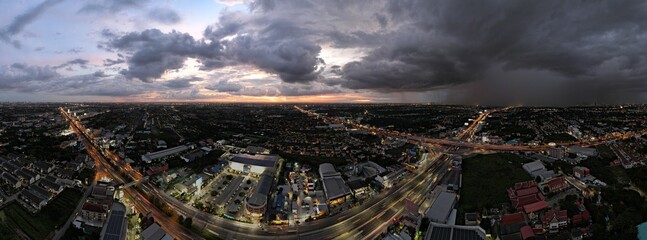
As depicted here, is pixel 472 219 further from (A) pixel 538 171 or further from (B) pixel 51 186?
(B) pixel 51 186

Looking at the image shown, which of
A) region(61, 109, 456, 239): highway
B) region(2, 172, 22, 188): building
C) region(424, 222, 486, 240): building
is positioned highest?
region(2, 172, 22, 188): building

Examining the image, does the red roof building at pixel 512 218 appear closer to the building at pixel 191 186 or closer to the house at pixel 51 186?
the building at pixel 191 186

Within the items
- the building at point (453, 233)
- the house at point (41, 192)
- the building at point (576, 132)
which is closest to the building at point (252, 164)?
the house at point (41, 192)

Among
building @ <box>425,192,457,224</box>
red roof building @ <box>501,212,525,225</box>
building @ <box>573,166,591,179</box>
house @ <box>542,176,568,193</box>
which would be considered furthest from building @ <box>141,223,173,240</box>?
building @ <box>573,166,591,179</box>

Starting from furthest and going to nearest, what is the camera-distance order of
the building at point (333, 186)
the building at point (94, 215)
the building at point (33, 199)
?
the building at point (333, 186), the building at point (33, 199), the building at point (94, 215)

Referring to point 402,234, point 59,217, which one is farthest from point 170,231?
point 402,234

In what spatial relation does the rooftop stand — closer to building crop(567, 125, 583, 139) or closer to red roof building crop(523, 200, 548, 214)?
red roof building crop(523, 200, 548, 214)
